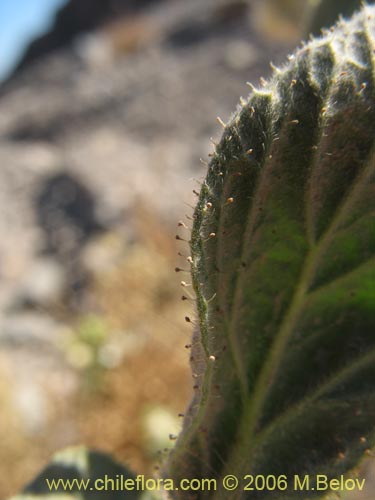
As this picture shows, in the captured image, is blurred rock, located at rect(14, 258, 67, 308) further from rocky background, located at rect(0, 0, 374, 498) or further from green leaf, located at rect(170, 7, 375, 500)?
green leaf, located at rect(170, 7, 375, 500)

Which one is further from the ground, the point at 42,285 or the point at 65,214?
the point at 65,214

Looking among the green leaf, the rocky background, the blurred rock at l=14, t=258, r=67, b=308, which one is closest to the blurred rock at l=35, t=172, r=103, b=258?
the rocky background

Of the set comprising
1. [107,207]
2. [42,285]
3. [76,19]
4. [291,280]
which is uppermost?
[76,19]

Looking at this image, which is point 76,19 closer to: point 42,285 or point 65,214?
point 65,214

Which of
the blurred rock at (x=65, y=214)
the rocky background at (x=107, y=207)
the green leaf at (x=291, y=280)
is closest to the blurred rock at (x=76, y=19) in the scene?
the rocky background at (x=107, y=207)

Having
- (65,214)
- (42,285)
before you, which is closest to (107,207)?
(65,214)

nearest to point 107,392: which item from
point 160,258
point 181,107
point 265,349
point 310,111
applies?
point 160,258
